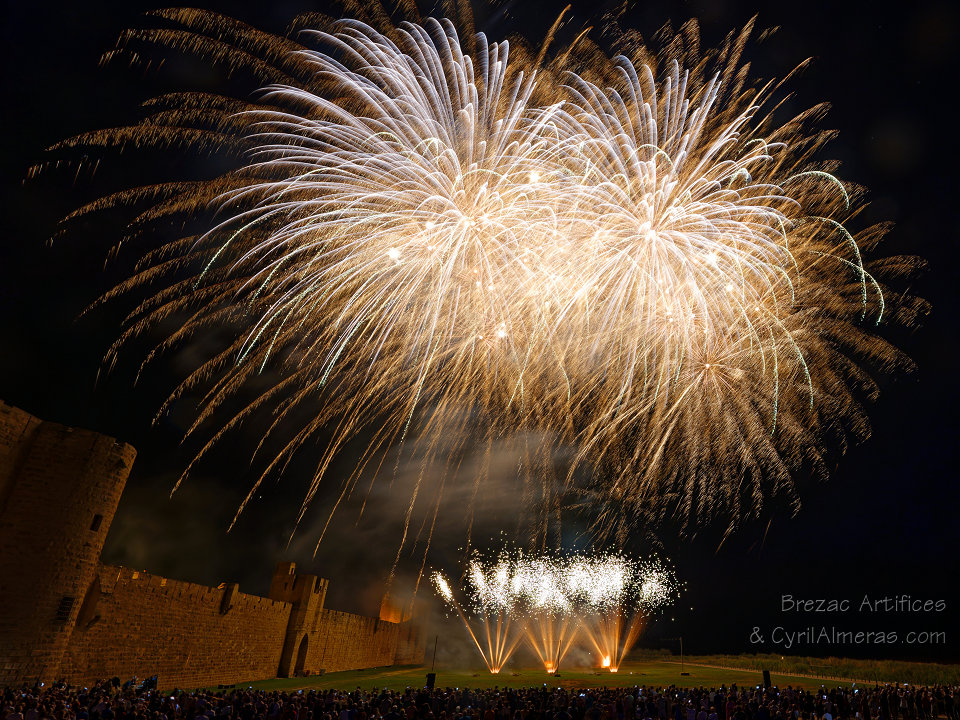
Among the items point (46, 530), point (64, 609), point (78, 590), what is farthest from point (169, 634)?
point (46, 530)

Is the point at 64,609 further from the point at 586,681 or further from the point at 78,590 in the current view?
the point at 586,681

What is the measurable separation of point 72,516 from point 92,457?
1.85m

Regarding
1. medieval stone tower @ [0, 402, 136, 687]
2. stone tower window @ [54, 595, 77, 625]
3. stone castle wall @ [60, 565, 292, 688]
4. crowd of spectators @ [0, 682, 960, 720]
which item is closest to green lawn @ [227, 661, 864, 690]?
stone castle wall @ [60, 565, 292, 688]

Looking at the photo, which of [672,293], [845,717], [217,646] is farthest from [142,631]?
[845,717]

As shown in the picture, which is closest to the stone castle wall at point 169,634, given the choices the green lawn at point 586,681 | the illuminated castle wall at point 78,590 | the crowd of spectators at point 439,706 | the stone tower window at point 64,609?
the illuminated castle wall at point 78,590

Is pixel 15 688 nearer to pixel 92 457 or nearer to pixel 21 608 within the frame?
pixel 21 608

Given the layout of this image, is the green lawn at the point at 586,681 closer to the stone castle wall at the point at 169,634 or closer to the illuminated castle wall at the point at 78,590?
the stone castle wall at the point at 169,634

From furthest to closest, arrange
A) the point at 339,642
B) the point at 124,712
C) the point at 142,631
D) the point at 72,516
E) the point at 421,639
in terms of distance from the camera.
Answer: the point at 421,639 → the point at 339,642 → the point at 142,631 → the point at 72,516 → the point at 124,712

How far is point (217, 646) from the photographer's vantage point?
2784 cm

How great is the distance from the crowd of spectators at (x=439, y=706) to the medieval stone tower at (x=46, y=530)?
Answer: 142cm

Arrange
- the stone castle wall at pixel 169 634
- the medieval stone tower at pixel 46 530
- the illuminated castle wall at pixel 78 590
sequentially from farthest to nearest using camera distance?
1. the stone castle wall at pixel 169 634
2. the illuminated castle wall at pixel 78 590
3. the medieval stone tower at pixel 46 530

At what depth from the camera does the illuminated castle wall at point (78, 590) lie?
17.5 metres

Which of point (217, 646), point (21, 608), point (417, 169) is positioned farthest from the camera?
point (217, 646)

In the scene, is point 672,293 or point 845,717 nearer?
point 672,293
